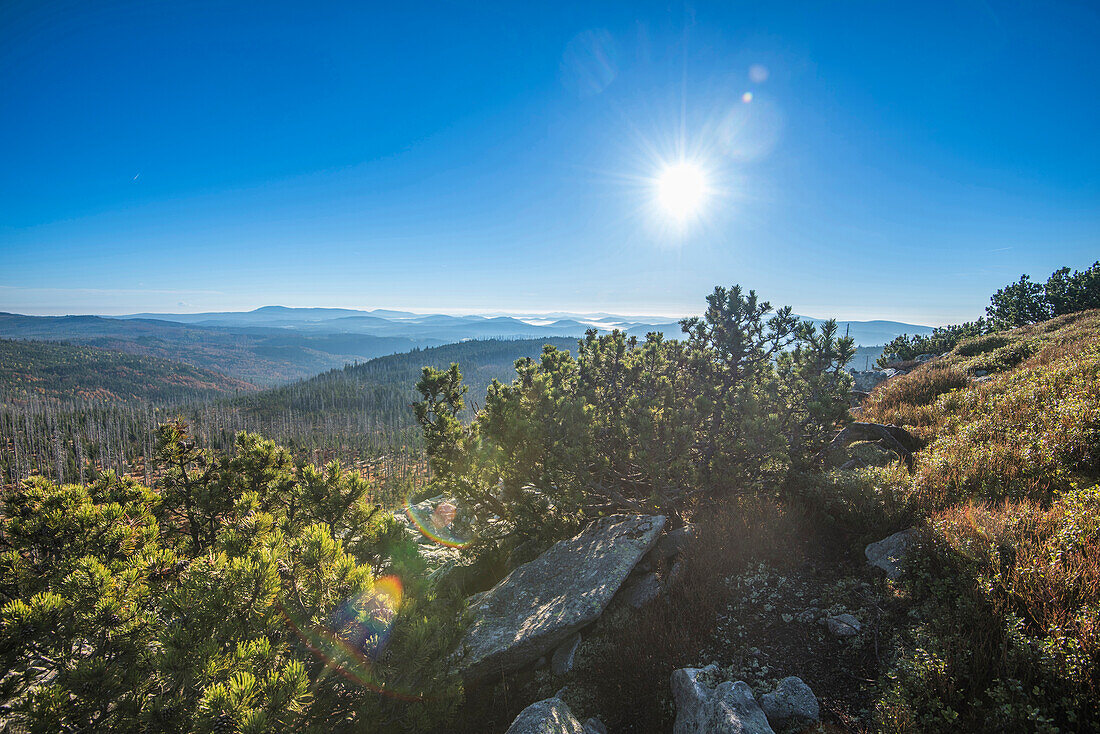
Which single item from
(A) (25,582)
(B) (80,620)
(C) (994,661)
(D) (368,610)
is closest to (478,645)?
(D) (368,610)

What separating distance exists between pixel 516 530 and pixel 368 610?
493 cm

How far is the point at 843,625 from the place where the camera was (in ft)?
17.1

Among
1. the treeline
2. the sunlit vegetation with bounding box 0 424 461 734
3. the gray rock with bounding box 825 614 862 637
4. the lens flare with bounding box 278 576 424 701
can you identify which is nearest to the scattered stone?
the gray rock with bounding box 825 614 862 637

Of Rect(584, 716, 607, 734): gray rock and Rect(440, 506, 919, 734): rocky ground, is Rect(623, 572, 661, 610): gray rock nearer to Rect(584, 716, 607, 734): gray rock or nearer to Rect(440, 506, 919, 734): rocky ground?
Rect(440, 506, 919, 734): rocky ground

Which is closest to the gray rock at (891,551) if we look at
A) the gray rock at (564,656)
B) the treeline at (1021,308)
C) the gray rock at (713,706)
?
the gray rock at (713,706)

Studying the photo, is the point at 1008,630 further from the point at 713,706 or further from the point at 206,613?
the point at 206,613

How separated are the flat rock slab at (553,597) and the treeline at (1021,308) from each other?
34957mm

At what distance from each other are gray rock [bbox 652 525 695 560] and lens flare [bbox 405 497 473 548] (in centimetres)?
580

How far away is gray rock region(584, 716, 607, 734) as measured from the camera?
4941 mm

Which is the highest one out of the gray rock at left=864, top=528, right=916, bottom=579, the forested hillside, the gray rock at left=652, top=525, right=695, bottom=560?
the gray rock at left=864, top=528, right=916, bottom=579

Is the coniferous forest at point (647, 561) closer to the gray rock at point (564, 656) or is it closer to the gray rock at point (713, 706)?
the gray rock at point (564, 656)

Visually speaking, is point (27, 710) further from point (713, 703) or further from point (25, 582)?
point (713, 703)

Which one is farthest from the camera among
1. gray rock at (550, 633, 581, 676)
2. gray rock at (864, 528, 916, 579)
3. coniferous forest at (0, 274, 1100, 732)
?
gray rock at (550, 633, 581, 676)

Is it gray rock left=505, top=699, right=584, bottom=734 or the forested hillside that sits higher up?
gray rock left=505, top=699, right=584, bottom=734
